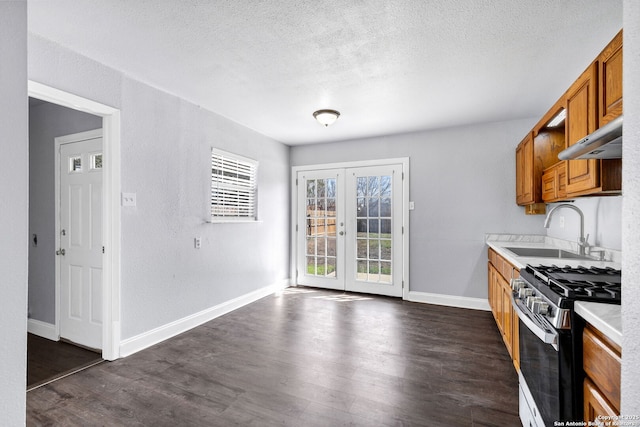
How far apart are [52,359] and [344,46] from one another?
369cm

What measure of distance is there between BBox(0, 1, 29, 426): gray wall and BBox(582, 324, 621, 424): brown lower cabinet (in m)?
1.96

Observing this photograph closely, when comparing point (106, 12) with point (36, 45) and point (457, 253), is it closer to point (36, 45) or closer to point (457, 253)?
point (36, 45)

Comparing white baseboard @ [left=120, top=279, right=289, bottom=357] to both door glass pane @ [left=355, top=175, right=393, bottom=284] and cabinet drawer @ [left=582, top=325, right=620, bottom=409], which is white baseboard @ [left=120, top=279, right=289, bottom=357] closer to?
door glass pane @ [left=355, top=175, right=393, bottom=284]

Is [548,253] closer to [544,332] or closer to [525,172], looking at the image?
[525,172]

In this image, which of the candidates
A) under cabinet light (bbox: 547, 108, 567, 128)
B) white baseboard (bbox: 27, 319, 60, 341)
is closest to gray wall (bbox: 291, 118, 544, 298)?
under cabinet light (bbox: 547, 108, 567, 128)

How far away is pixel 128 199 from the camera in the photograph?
277 cm

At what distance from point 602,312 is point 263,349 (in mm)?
2552

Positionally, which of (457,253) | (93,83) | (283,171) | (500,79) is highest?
(500,79)

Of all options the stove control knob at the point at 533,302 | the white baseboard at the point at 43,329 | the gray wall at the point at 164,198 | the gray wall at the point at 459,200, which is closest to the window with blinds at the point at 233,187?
the gray wall at the point at 164,198

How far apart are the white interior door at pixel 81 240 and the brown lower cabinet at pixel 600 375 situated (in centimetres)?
365

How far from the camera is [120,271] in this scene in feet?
8.87

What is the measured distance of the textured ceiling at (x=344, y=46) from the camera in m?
1.87

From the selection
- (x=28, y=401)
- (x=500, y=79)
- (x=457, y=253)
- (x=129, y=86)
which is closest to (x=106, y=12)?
(x=129, y=86)

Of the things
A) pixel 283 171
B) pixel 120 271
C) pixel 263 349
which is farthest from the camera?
pixel 283 171
